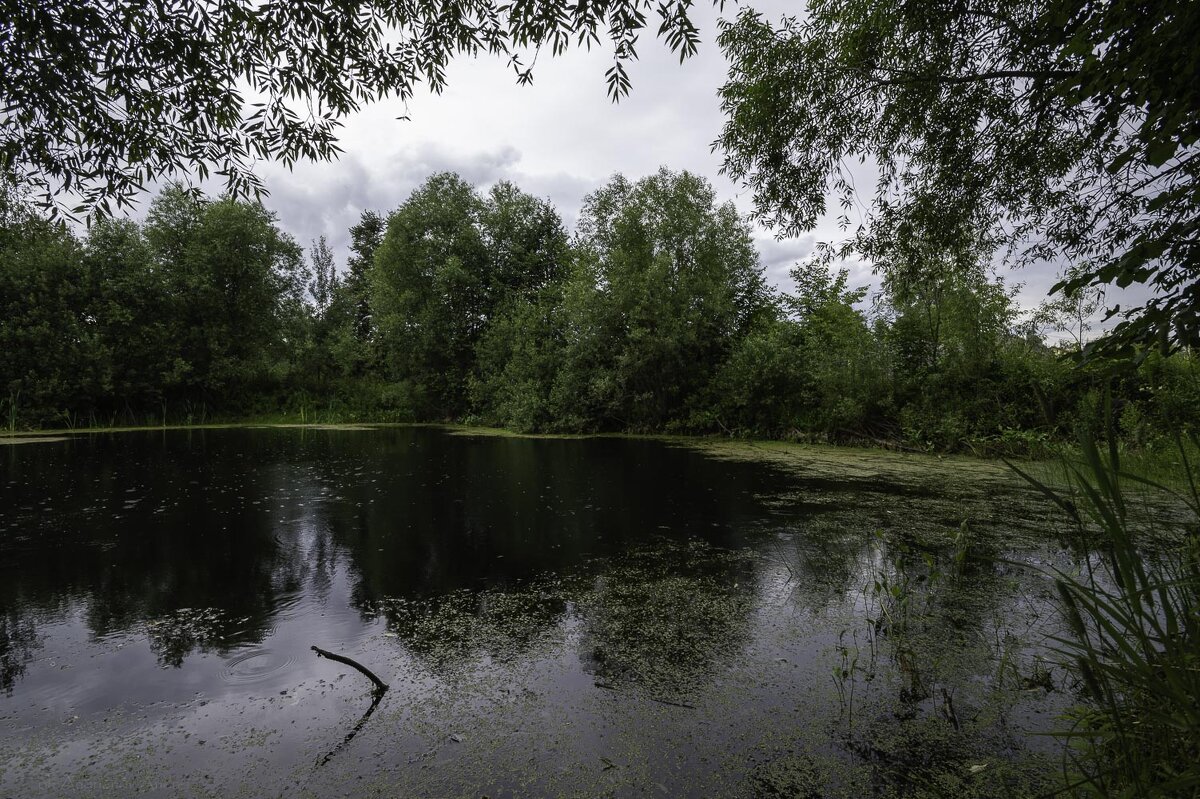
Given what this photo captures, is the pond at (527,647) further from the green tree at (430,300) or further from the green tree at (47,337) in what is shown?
the green tree at (430,300)

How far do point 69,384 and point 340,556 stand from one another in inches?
802

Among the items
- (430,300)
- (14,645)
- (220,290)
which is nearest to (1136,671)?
(14,645)

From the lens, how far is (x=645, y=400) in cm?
1656

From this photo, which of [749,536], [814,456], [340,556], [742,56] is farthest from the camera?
[814,456]

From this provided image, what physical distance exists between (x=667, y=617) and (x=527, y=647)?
2.73 ft

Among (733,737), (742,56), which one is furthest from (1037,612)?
(742,56)

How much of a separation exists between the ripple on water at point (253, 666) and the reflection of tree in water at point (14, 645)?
2.70 ft

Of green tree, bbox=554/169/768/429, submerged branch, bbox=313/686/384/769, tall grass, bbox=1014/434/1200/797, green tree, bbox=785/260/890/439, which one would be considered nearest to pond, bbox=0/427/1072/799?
submerged branch, bbox=313/686/384/769

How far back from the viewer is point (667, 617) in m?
3.33

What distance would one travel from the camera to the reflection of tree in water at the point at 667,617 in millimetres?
2691

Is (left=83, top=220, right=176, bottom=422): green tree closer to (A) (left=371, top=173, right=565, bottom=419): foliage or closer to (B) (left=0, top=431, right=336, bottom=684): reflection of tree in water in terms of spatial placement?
(A) (left=371, top=173, right=565, bottom=419): foliage

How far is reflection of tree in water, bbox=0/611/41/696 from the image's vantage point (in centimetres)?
266

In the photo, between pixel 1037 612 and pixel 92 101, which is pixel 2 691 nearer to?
pixel 92 101

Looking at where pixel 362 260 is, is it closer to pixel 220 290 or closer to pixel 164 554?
pixel 220 290
